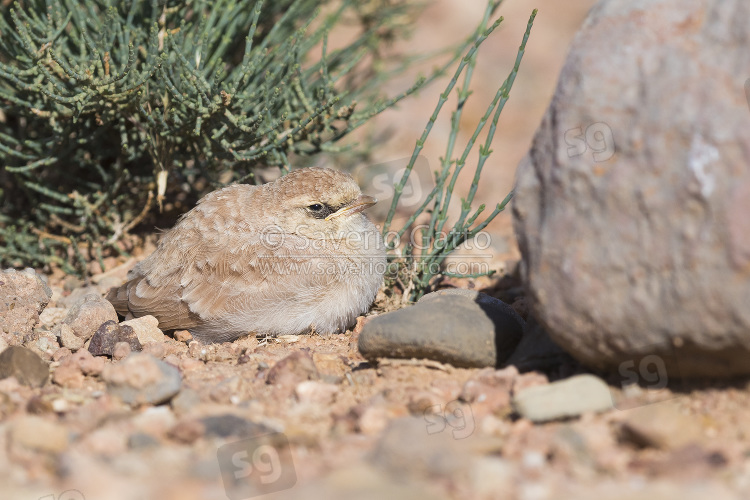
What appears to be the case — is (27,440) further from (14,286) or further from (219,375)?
(14,286)

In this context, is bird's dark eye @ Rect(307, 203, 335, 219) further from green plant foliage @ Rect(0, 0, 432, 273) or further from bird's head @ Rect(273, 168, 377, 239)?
green plant foliage @ Rect(0, 0, 432, 273)

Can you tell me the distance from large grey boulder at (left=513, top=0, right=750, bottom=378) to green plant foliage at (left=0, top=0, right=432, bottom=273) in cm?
223

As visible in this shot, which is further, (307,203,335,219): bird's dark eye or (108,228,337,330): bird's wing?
(307,203,335,219): bird's dark eye

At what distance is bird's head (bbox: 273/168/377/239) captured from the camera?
15.6 ft

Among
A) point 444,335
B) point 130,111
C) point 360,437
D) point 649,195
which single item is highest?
point 130,111

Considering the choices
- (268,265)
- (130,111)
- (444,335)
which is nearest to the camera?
(444,335)

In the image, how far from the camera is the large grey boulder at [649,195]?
2.71 metres

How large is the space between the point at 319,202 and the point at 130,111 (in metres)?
1.57

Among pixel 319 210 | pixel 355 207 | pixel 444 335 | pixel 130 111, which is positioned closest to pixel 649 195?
pixel 444 335

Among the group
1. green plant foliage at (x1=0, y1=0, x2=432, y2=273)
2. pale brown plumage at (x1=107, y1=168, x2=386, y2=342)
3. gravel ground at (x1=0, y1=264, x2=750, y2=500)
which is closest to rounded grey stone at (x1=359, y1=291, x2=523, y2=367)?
gravel ground at (x1=0, y1=264, x2=750, y2=500)

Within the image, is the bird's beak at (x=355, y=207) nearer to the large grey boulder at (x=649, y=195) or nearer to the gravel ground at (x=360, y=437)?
the gravel ground at (x=360, y=437)

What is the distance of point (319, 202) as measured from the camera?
479cm

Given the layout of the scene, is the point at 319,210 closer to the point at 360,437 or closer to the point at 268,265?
the point at 268,265

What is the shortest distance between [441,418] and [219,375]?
1.26 m
